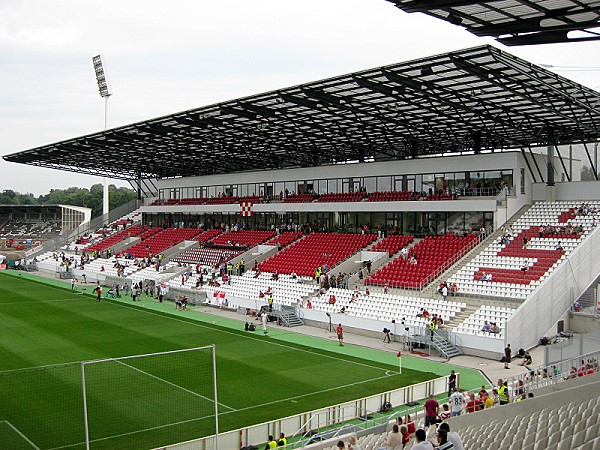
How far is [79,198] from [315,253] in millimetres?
113026

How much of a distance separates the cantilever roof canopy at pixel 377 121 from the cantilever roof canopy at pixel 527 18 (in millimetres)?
10414

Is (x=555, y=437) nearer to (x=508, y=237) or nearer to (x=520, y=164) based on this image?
(x=508, y=237)

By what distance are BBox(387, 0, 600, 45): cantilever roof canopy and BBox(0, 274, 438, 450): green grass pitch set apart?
37.7 feet

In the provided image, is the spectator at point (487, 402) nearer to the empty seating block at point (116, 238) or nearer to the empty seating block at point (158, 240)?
the empty seating block at point (158, 240)

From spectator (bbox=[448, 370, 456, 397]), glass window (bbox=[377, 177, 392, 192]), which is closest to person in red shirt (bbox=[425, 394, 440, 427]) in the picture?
spectator (bbox=[448, 370, 456, 397])

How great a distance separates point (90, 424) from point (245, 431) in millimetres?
5094

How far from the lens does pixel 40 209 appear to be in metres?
101

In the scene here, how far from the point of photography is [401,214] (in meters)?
46.0

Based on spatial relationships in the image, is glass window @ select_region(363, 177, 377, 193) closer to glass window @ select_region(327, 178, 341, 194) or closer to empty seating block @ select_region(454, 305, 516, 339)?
glass window @ select_region(327, 178, 341, 194)

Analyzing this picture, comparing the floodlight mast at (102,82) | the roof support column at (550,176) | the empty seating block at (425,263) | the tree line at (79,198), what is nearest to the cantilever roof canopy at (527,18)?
the empty seating block at (425,263)

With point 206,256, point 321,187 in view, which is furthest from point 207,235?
point 321,187

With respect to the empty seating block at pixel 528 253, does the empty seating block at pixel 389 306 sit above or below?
below

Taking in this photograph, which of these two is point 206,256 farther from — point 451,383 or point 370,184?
point 451,383

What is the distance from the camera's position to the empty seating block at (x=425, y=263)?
35.9 m
